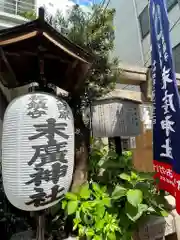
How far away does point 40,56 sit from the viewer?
2.84 m

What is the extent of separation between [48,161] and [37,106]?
24.0 inches

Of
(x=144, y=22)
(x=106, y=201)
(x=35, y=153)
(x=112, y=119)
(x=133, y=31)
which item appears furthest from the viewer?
(x=133, y=31)

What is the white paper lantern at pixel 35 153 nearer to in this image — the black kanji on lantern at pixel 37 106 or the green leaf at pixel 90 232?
the black kanji on lantern at pixel 37 106

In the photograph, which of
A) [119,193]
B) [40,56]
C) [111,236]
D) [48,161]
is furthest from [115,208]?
[40,56]

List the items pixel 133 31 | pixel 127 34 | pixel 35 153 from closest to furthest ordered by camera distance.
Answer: pixel 35 153
pixel 133 31
pixel 127 34

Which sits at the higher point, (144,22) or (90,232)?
(144,22)

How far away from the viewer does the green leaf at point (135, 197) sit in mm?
2521

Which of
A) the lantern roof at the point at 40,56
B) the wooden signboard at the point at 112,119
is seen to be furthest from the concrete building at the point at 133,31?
the lantern roof at the point at 40,56

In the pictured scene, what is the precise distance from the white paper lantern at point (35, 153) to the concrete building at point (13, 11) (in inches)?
147

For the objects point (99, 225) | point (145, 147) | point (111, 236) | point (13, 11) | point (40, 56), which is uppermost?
point (13, 11)

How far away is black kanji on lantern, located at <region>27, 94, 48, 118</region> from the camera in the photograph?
7.67ft

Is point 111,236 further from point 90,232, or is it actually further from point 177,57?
point 177,57

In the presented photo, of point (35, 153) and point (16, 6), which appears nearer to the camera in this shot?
point (35, 153)

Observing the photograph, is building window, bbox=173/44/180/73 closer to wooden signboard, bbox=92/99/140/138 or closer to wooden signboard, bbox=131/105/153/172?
wooden signboard, bbox=131/105/153/172
